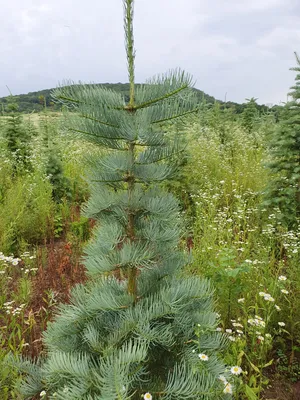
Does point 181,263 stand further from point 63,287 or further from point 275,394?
point 63,287

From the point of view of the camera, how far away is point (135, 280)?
1.89 meters

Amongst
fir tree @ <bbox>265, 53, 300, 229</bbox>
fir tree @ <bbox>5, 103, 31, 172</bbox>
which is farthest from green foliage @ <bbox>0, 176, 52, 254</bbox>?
fir tree @ <bbox>265, 53, 300, 229</bbox>

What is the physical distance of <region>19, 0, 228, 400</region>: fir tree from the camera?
5.19 feet

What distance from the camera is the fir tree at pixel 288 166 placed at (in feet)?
15.0

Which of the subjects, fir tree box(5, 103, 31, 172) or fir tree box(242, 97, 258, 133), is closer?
fir tree box(5, 103, 31, 172)

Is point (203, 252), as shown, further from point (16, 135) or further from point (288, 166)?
point (16, 135)

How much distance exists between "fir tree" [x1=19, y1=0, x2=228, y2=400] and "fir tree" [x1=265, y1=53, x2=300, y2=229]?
3.10 meters

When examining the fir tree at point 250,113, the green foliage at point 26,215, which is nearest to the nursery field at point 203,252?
the green foliage at point 26,215

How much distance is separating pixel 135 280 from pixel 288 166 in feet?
11.6

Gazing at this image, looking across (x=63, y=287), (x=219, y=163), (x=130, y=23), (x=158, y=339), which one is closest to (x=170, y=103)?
(x=130, y=23)

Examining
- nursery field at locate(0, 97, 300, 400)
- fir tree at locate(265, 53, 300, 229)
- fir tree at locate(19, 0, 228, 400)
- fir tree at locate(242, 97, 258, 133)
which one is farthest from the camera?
fir tree at locate(242, 97, 258, 133)

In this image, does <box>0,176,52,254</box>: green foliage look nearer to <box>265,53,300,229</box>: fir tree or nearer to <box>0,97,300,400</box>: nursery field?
<box>0,97,300,400</box>: nursery field

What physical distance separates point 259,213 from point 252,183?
1.48m

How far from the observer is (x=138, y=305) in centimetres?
173
